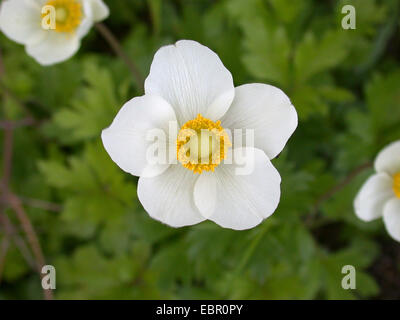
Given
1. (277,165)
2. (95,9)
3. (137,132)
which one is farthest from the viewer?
(95,9)

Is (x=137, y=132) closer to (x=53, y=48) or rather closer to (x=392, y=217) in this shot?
(x=53, y=48)

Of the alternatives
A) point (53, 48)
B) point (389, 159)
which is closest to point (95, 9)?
point (53, 48)

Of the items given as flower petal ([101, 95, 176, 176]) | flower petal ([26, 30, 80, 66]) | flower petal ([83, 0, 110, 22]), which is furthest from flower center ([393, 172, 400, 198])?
flower petal ([26, 30, 80, 66])

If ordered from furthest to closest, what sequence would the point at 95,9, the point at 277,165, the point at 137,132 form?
the point at 95,9 < the point at 277,165 < the point at 137,132

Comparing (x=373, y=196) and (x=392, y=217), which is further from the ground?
(x=373, y=196)

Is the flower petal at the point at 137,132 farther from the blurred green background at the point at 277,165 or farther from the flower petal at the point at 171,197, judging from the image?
the blurred green background at the point at 277,165
